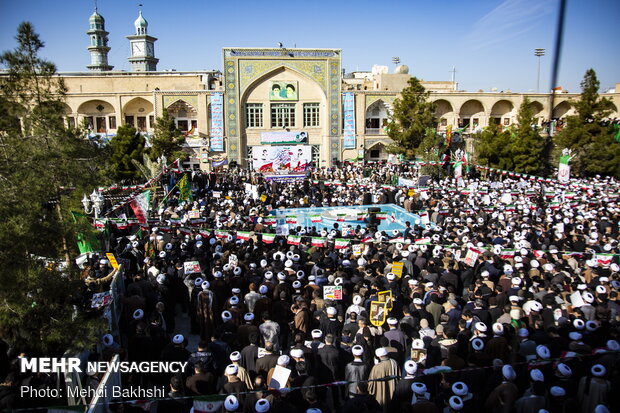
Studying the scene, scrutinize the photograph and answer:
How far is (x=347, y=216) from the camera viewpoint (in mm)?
17984

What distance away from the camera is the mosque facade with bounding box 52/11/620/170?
32844mm

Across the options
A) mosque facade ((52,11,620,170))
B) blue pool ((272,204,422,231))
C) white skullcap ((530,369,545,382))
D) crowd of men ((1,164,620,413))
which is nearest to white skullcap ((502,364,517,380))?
crowd of men ((1,164,620,413))

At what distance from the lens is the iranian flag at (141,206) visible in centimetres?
1300

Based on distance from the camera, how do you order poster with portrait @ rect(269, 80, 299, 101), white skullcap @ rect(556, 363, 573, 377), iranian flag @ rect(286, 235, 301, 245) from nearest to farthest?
white skullcap @ rect(556, 363, 573, 377)
iranian flag @ rect(286, 235, 301, 245)
poster with portrait @ rect(269, 80, 299, 101)

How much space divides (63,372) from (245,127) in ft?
97.3

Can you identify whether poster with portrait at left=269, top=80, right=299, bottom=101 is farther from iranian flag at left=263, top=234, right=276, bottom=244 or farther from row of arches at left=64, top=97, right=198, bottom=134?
iranian flag at left=263, top=234, right=276, bottom=244

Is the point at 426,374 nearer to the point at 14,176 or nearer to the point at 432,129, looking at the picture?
the point at 14,176

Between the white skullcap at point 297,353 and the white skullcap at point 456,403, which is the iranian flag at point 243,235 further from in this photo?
the white skullcap at point 456,403

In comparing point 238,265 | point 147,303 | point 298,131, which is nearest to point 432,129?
point 298,131

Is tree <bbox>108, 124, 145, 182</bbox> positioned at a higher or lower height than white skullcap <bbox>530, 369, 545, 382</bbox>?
higher

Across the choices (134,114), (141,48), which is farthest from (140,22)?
(134,114)

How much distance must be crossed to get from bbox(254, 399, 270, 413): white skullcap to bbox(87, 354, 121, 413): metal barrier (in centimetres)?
151

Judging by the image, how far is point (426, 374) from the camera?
16.8ft

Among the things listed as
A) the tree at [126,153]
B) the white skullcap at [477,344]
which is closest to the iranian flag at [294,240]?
the white skullcap at [477,344]
